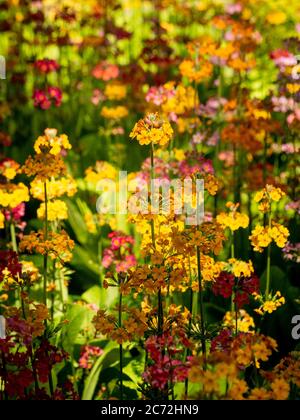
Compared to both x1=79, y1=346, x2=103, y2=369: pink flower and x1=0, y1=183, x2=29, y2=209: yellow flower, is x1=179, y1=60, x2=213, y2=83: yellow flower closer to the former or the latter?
x1=0, y1=183, x2=29, y2=209: yellow flower

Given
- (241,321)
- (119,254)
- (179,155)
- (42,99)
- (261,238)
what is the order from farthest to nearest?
1. (42,99)
2. (179,155)
3. (119,254)
4. (241,321)
5. (261,238)

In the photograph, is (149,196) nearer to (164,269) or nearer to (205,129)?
(164,269)

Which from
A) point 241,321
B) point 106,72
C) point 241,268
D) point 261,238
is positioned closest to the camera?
point 261,238

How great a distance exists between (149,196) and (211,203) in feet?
5.61

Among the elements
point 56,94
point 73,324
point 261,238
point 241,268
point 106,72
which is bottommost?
point 73,324

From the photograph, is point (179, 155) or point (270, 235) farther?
point (179, 155)

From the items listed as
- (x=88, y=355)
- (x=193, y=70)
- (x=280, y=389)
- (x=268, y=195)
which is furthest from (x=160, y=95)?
(x=280, y=389)

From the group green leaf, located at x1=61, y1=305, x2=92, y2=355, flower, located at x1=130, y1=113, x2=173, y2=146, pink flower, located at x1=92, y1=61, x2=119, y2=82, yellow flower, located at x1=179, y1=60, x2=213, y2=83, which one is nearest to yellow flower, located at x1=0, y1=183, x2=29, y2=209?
green leaf, located at x1=61, y1=305, x2=92, y2=355

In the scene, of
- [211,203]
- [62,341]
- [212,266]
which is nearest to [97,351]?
[62,341]

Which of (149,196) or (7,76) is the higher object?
(7,76)

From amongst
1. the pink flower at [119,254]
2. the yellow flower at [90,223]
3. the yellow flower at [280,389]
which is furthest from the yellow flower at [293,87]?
the yellow flower at [280,389]

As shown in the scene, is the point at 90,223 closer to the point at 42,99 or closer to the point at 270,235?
the point at 42,99
